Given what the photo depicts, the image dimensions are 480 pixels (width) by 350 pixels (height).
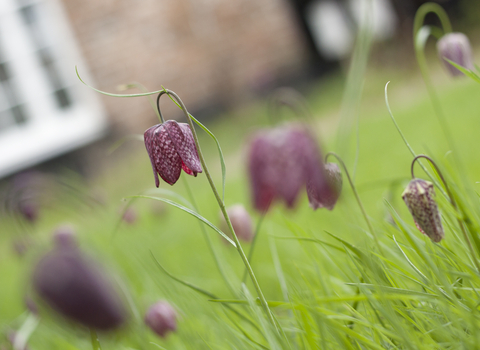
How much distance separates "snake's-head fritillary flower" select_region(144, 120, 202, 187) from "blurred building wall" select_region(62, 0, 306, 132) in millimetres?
5417

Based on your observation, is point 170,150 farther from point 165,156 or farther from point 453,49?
point 453,49

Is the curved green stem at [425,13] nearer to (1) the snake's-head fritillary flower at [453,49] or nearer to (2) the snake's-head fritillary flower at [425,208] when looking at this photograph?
(1) the snake's-head fritillary flower at [453,49]

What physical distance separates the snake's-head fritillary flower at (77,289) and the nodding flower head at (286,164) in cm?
27

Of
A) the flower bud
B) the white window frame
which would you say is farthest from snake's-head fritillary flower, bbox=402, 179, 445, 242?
the white window frame

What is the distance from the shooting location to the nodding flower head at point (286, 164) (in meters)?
0.65

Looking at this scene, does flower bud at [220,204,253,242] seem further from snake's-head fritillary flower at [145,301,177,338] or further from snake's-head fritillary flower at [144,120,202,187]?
snake's-head fritillary flower at [144,120,202,187]

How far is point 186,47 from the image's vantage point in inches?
251

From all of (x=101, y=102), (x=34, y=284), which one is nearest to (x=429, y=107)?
(x=34, y=284)

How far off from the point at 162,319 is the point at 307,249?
37 cm

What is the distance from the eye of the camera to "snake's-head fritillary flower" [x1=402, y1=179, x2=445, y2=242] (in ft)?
2.25

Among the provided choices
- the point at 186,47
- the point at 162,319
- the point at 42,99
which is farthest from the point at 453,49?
the point at 42,99

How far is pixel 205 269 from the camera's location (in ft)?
6.67

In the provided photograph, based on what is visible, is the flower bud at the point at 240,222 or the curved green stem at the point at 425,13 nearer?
the curved green stem at the point at 425,13

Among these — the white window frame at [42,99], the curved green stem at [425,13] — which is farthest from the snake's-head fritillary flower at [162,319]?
the white window frame at [42,99]
